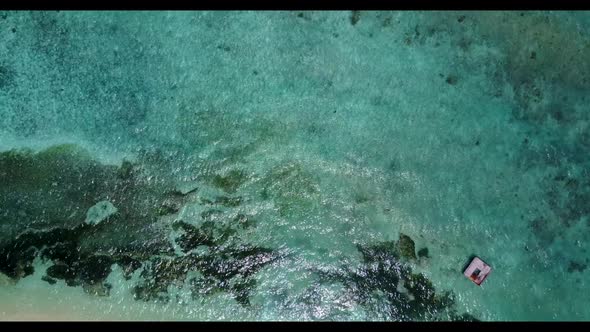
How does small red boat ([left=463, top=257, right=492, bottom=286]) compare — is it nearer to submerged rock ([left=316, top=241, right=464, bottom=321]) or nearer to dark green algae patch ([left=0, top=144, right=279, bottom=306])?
submerged rock ([left=316, top=241, right=464, bottom=321])

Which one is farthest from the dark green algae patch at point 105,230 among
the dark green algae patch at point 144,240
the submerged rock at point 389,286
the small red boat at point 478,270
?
the small red boat at point 478,270

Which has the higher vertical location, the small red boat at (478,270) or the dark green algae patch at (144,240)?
the small red boat at (478,270)

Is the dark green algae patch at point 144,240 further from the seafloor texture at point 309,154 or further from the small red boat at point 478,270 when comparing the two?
the small red boat at point 478,270

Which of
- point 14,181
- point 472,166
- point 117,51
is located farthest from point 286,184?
point 14,181

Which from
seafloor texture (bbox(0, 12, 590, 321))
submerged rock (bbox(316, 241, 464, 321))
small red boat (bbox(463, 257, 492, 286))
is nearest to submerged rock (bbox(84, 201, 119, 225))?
seafloor texture (bbox(0, 12, 590, 321))
